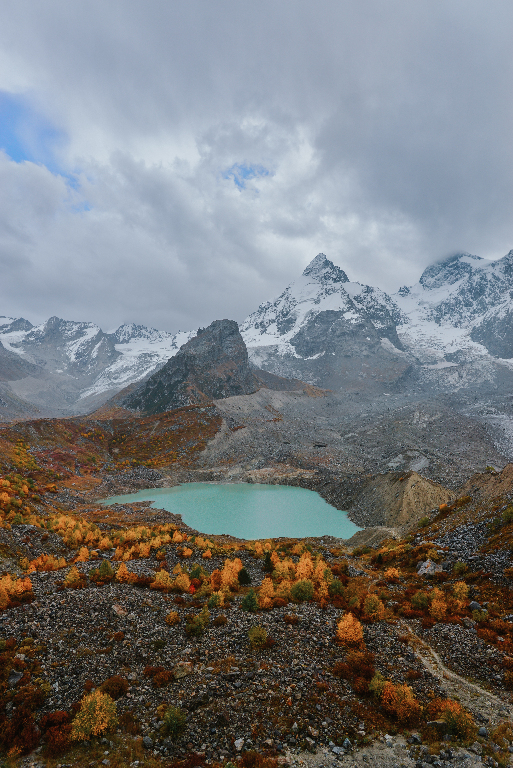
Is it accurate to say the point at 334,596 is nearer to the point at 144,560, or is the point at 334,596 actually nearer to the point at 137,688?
the point at 137,688

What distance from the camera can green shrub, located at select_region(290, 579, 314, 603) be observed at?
22.1 m

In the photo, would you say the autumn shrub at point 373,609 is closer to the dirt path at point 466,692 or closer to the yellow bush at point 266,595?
the dirt path at point 466,692

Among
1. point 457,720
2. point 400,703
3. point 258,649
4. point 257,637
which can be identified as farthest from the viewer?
point 257,637

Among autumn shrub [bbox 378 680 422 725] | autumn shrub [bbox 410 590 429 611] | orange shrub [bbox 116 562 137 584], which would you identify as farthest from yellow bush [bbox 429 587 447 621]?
orange shrub [bbox 116 562 137 584]

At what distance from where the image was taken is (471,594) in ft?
70.0

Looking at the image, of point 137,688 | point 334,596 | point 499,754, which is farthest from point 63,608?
point 499,754

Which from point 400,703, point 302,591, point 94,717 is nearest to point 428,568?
point 302,591

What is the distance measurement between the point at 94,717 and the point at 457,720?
39.2 ft

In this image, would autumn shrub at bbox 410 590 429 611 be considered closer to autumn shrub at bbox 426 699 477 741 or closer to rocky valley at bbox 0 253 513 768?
rocky valley at bbox 0 253 513 768

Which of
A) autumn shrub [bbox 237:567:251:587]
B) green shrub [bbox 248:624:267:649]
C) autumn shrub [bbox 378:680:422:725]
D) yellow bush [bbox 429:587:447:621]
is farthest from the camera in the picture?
autumn shrub [bbox 237:567:251:587]

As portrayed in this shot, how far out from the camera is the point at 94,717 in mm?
11672

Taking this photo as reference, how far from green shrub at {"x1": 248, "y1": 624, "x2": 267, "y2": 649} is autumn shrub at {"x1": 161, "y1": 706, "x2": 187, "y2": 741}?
5.20 meters

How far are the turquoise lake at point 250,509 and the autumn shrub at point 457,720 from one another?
46.0m

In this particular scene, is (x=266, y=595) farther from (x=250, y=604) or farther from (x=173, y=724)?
(x=173, y=724)
